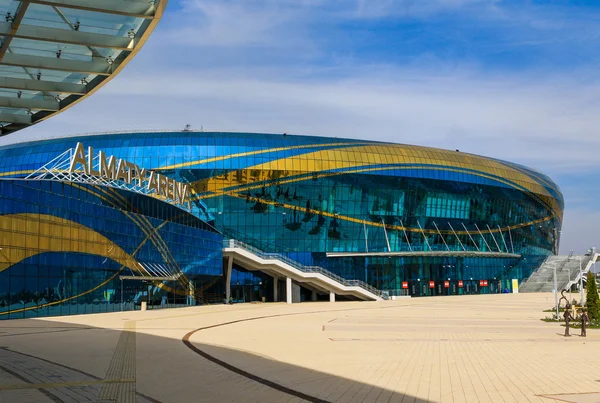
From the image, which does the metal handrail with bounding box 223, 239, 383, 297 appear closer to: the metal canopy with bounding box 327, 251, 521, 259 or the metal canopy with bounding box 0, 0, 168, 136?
the metal canopy with bounding box 327, 251, 521, 259

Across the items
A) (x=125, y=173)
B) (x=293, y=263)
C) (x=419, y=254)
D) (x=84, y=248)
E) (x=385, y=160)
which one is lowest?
(x=293, y=263)

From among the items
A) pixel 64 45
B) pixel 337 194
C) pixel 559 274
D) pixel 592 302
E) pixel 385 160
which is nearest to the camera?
pixel 64 45

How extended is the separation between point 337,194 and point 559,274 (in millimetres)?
41316

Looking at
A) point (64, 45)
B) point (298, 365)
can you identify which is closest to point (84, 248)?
point (298, 365)

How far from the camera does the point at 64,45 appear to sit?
500 inches

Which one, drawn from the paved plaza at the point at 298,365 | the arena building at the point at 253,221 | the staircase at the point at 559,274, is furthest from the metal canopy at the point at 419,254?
the paved plaza at the point at 298,365

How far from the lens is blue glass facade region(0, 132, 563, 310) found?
9256cm

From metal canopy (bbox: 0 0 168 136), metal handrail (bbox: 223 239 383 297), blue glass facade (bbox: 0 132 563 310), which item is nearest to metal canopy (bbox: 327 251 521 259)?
blue glass facade (bbox: 0 132 563 310)

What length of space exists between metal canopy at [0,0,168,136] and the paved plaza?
6.18m

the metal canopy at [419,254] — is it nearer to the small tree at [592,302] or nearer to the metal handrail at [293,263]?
the metal handrail at [293,263]

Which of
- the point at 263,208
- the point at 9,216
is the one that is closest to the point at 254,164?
the point at 263,208

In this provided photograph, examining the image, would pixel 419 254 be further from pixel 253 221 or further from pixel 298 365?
pixel 298 365

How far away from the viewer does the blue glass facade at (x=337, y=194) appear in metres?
92.6

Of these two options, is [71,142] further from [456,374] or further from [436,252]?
[456,374]
